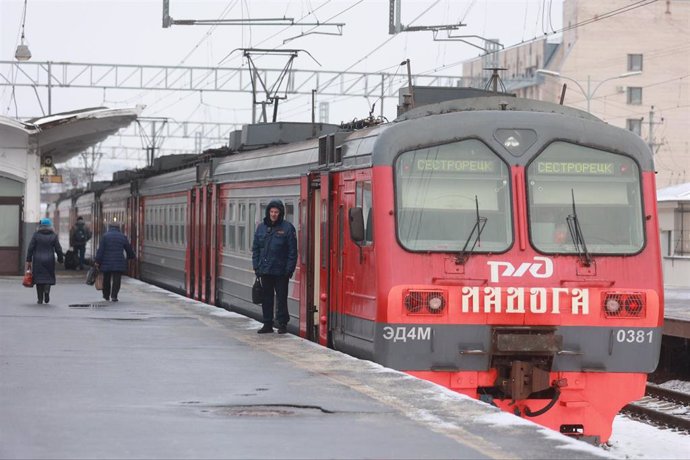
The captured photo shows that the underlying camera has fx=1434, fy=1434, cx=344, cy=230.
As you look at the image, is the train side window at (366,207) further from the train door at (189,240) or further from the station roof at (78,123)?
the station roof at (78,123)

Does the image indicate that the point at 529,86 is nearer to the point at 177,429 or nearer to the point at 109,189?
the point at 109,189

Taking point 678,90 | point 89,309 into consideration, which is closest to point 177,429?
point 89,309

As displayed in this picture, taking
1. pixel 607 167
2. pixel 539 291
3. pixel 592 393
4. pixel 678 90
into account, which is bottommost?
pixel 592 393

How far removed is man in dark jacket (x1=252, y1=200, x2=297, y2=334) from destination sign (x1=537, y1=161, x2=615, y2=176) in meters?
4.28

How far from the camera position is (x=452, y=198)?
12.6 meters

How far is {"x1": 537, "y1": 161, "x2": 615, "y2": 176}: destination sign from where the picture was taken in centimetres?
1284

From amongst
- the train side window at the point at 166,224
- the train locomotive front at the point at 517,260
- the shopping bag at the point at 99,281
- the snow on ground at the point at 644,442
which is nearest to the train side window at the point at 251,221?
the shopping bag at the point at 99,281

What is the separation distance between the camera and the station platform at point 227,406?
8.29 metres

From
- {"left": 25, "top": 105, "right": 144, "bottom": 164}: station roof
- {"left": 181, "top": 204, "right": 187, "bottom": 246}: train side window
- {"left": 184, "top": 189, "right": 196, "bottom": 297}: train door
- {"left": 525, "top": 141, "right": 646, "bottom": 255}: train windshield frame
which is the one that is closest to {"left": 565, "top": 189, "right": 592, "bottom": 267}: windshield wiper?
{"left": 525, "top": 141, "right": 646, "bottom": 255}: train windshield frame

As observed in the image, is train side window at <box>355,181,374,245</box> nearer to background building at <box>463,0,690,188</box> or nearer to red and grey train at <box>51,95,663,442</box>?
red and grey train at <box>51,95,663,442</box>

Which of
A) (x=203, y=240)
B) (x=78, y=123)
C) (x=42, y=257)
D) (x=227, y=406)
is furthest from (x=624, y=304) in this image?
(x=78, y=123)

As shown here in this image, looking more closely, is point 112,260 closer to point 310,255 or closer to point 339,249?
point 310,255

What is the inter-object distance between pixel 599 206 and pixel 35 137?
72.0 ft

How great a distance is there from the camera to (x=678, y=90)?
80.6 metres
